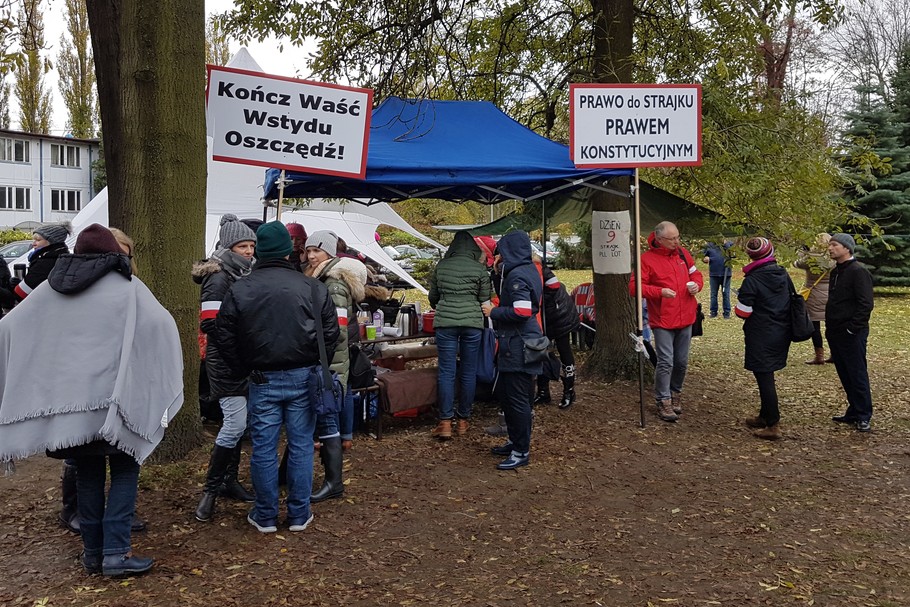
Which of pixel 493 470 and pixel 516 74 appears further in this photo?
pixel 516 74

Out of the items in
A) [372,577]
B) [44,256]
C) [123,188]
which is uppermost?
[123,188]

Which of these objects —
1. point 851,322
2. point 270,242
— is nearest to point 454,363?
point 270,242

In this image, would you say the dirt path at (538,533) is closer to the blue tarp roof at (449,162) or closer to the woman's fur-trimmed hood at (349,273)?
the woman's fur-trimmed hood at (349,273)

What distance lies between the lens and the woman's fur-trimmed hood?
18.0ft

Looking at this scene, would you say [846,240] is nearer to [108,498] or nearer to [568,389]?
[568,389]

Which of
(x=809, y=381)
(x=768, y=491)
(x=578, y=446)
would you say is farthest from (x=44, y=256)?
(x=809, y=381)

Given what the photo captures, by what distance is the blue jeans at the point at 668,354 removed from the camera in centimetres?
719

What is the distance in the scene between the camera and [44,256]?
6.65 metres

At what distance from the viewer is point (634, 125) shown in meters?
6.59

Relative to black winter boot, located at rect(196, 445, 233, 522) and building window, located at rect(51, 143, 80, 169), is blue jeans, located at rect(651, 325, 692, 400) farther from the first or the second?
building window, located at rect(51, 143, 80, 169)

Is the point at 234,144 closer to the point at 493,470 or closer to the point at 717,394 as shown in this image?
the point at 493,470

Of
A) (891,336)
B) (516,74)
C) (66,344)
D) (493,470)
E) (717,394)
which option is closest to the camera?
(66,344)

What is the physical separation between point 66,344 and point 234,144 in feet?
7.81

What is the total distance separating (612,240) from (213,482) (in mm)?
4414
